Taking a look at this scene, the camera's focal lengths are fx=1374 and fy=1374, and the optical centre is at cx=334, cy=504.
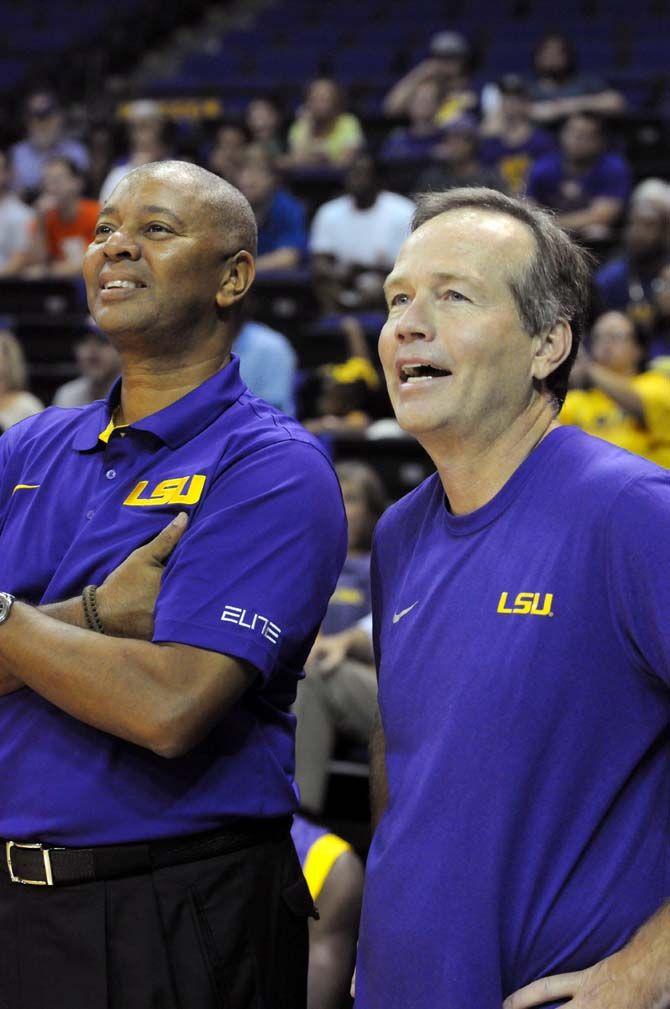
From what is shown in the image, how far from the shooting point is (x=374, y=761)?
210 centimetres

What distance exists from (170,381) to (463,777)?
84 cm

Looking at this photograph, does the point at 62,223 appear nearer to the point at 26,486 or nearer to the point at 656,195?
the point at 656,195

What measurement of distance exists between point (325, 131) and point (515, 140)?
68.5 inches

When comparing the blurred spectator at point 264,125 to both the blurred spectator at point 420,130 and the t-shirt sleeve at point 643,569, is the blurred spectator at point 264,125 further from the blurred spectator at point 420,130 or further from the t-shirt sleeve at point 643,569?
the t-shirt sleeve at point 643,569

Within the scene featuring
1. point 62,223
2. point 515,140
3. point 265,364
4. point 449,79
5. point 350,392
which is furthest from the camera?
point 449,79

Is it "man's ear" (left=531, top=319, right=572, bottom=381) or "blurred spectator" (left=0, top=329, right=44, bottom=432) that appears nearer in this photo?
"man's ear" (left=531, top=319, right=572, bottom=381)

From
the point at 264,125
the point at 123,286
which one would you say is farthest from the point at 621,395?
the point at 264,125

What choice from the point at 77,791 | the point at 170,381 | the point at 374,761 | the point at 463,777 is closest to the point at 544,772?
the point at 463,777

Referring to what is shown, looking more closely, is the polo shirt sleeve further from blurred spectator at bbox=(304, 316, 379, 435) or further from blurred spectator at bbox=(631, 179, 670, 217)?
blurred spectator at bbox=(631, 179, 670, 217)

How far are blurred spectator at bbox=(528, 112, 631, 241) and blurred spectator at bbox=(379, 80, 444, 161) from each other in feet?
3.96

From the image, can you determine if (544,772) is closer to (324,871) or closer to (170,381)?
(170,381)

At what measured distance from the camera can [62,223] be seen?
9.13 metres

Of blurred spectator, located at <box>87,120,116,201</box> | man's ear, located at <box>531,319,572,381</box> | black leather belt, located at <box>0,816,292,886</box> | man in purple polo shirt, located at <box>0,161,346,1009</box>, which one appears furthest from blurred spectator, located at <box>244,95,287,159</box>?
black leather belt, located at <box>0,816,292,886</box>

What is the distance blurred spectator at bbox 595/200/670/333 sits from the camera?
6.95 metres
